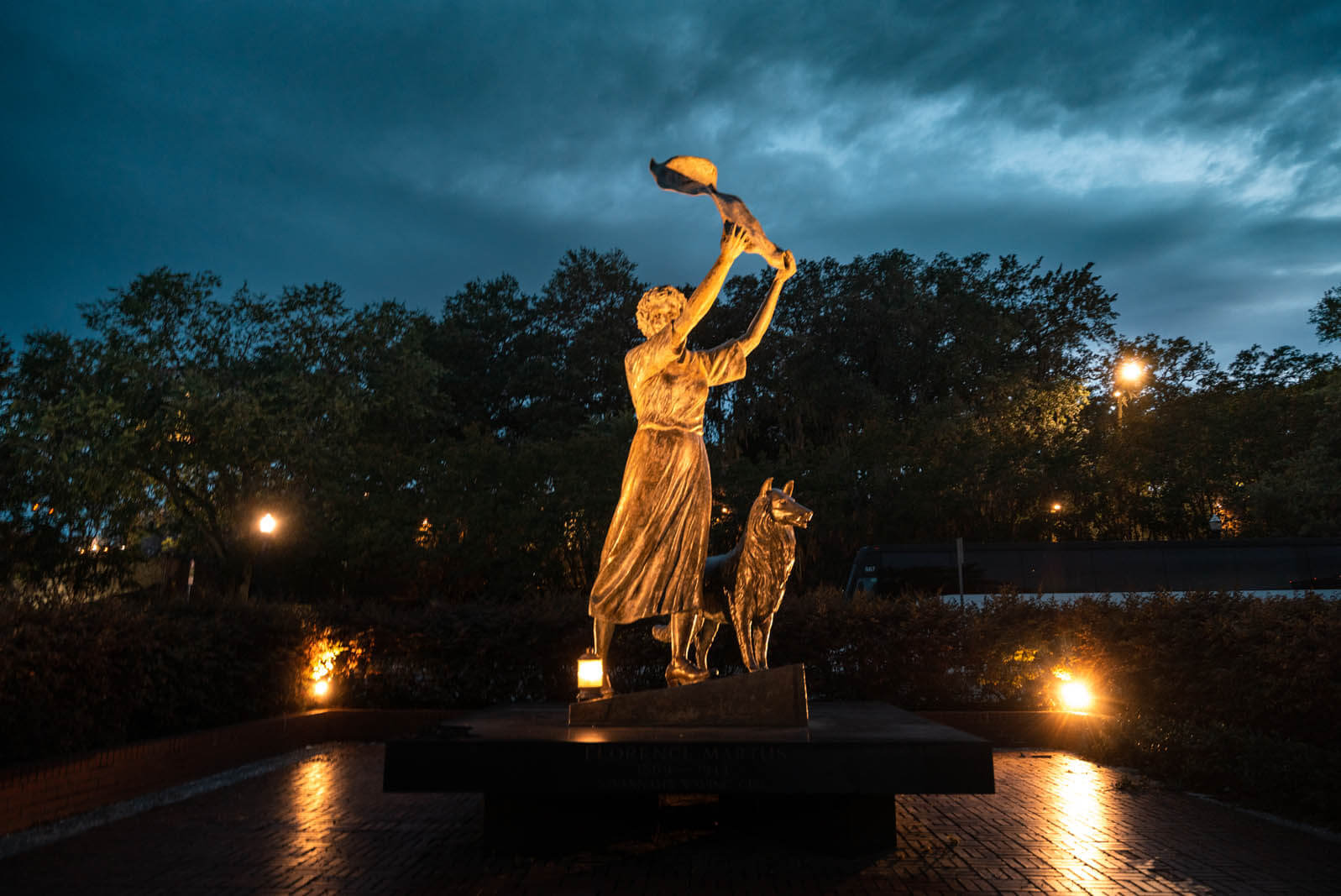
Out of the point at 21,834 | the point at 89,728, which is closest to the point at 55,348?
the point at 89,728

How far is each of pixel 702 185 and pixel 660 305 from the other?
83 centimetres

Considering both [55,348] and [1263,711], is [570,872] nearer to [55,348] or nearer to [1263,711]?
[1263,711]

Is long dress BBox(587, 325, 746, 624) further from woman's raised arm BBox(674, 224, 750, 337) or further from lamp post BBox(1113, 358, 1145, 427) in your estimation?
lamp post BBox(1113, 358, 1145, 427)

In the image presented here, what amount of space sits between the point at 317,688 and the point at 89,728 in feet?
13.6

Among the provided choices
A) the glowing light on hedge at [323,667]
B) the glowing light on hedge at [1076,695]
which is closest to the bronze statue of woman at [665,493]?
the glowing light on hedge at [323,667]

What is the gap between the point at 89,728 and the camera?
24.3 feet

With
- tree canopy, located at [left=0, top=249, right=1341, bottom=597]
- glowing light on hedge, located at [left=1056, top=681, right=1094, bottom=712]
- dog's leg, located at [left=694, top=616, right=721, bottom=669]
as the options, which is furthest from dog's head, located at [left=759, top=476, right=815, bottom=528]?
tree canopy, located at [left=0, top=249, right=1341, bottom=597]

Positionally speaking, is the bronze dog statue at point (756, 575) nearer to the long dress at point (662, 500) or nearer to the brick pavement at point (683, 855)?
the long dress at point (662, 500)

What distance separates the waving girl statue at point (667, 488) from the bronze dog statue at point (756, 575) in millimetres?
203

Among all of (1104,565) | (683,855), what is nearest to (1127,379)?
(1104,565)

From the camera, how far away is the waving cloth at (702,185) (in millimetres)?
6027

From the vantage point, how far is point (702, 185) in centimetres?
607

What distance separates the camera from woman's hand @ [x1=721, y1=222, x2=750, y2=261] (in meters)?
6.06

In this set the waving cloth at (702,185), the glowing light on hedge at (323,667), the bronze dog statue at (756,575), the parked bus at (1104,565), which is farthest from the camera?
the parked bus at (1104,565)
